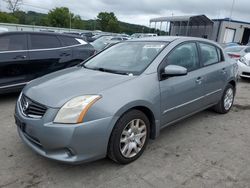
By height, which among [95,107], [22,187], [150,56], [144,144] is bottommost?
[22,187]

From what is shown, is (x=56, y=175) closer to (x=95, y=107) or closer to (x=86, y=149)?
(x=86, y=149)

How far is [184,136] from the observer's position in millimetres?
3619

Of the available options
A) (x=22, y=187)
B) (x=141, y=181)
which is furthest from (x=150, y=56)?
(x=22, y=187)

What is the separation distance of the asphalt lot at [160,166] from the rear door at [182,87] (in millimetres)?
422

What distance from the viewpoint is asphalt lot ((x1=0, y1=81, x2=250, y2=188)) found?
8.09ft

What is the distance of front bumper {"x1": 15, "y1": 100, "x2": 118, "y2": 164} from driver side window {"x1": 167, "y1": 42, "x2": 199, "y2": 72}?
145cm

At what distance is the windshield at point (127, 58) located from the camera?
10.2ft

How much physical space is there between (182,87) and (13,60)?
3.66 m

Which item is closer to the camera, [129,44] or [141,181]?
[141,181]

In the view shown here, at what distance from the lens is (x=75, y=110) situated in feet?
7.63

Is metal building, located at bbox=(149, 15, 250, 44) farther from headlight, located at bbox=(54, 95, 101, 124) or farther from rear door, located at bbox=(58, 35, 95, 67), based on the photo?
headlight, located at bbox=(54, 95, 101, 124)

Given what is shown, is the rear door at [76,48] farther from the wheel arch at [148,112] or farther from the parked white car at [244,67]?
the parked white car at [244,67]

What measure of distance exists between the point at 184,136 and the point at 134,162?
1.16 metres

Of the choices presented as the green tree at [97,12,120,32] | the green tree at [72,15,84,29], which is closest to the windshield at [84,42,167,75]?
the green tree at [97,12,120,32]
